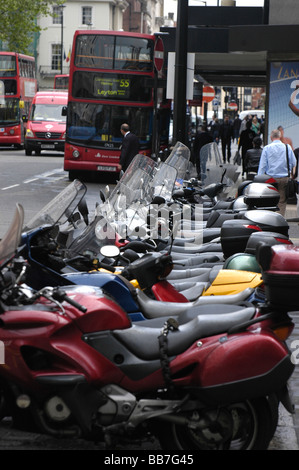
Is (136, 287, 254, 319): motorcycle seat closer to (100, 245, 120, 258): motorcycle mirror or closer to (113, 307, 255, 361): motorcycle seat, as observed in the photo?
(100, 245, 120, 258): motorcycle mirror

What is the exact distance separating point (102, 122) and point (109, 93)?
0.79 meters

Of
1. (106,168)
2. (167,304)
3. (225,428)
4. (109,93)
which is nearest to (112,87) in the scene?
(109,93)

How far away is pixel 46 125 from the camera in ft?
121

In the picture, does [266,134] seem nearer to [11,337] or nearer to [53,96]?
[11,337]

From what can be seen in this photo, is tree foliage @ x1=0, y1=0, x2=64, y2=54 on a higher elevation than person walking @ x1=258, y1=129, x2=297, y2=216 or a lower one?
higher

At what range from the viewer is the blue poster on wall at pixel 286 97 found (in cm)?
1953

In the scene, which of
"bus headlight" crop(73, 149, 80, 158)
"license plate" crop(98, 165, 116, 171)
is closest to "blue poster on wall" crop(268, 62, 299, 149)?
"license plate" crop(98, 165, 116, 171)

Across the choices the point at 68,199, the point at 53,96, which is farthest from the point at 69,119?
the point at 68,199

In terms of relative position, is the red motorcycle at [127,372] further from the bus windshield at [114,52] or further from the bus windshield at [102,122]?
the bus windshield at [114,52]

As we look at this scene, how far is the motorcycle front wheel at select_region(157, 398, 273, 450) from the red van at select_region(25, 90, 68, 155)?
32884 millimetres

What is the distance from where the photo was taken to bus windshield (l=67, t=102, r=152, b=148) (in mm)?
23484

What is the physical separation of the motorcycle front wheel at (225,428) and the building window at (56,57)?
293 feet

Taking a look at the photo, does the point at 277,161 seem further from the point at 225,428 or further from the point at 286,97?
the point at 225,428

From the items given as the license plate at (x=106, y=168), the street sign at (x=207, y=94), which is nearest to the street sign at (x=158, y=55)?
the license plate at (x=106, y=168)
